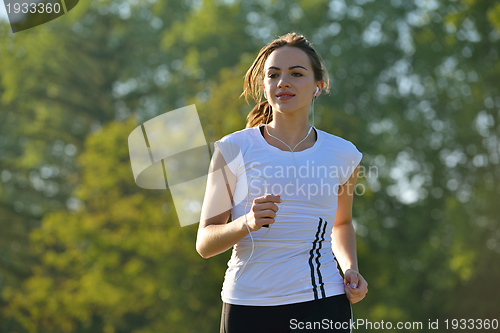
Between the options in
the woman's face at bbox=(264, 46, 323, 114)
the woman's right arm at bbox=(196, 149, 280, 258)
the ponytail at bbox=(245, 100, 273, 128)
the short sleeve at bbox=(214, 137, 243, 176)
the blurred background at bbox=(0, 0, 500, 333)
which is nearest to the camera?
the woman's right arm at bbox=(196, 149, 280, 258)

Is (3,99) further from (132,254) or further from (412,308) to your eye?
(412,308)

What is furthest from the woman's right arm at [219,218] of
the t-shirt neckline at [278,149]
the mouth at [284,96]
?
the mouth at [284,96]

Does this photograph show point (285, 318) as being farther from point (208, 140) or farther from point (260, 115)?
point (208, 140)

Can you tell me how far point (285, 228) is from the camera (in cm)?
223

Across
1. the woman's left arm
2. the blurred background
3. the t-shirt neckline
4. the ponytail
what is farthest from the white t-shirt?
the blurred background

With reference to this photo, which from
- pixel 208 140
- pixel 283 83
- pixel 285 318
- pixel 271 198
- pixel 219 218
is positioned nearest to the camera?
pixel 271 198

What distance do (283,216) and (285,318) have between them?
39 cm

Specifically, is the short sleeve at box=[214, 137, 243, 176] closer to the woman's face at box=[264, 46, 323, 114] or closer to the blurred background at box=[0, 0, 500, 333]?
the woman's face at box=[264, 46, 323, 114]

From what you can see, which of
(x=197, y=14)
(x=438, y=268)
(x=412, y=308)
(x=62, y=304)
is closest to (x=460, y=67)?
(x=438, y=268)

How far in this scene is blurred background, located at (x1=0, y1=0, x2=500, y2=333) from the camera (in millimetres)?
15992

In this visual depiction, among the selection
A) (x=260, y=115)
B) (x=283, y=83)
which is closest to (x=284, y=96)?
(x=283, y=83)

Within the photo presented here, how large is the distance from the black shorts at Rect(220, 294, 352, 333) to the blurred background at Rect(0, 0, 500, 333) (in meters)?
12.4

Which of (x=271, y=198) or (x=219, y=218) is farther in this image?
(x=219, y=218)

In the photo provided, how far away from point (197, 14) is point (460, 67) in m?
9.54
